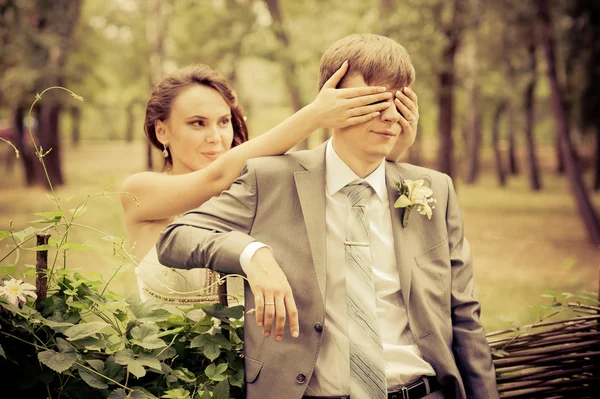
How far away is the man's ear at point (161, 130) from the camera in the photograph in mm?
3682

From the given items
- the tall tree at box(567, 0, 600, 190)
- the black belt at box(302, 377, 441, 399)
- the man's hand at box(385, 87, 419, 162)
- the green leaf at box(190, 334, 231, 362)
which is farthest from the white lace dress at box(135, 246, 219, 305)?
the tall tree at box(567, 0, 600, 190)

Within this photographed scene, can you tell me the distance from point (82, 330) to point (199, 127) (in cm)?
164

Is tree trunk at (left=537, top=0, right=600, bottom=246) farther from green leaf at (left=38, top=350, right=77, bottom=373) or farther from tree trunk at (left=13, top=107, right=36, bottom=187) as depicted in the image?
tree trunk at (left=13, top=107, right=36, bottom=187)

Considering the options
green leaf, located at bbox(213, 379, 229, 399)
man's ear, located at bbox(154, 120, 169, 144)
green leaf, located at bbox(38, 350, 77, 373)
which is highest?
man's ear, located at bbox(154, 120, 169, 144)

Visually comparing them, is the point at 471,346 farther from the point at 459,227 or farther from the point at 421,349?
the point at 459,227

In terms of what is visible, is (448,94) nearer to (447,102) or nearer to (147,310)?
(447,102)

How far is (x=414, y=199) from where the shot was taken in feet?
8.50

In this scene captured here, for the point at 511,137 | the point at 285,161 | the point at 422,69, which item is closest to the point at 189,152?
the point at 285,161

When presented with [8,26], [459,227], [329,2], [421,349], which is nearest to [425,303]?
[421,349]

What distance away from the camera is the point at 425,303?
255cm

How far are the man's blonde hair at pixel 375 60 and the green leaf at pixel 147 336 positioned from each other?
4.25ft

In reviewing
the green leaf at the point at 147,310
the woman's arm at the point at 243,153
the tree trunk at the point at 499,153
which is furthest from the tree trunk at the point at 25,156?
the green leaf at the point at 147,310

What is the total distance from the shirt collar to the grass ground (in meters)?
1.03

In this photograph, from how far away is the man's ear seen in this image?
3.68 meters
